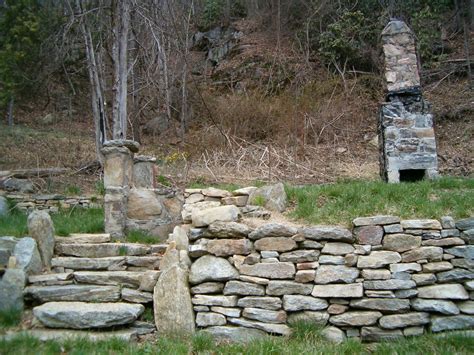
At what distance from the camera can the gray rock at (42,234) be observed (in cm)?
504

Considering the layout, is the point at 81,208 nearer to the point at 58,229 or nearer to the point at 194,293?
the point at 58,229

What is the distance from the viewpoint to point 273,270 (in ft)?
14.0

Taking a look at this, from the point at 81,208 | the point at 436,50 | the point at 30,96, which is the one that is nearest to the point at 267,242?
the point at 81,208

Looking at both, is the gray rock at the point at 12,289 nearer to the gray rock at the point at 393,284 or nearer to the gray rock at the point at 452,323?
the gray rock at the point at 393,284

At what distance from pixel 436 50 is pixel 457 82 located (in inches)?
59.6

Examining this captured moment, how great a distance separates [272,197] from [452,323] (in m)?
2.22

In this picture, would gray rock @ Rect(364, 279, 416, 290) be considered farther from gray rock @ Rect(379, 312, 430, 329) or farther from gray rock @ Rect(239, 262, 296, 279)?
gray rock @ Rect(239, 262, 296, 279)

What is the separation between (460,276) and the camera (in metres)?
4.11

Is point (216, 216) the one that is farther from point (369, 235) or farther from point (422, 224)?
point (422, 224)

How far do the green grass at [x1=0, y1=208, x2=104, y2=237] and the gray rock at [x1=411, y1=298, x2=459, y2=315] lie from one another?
4201mm

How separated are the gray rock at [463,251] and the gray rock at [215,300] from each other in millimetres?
2104

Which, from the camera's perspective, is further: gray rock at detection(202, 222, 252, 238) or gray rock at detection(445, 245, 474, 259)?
gray rock at detection(202, 222, 252, 238)

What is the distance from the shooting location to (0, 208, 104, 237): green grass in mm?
5826

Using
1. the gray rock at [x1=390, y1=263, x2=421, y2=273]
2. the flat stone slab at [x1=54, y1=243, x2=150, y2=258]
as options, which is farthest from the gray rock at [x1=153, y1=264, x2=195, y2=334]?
the gray rock at [x1=390, y1=263, x2=421, y2=273]
